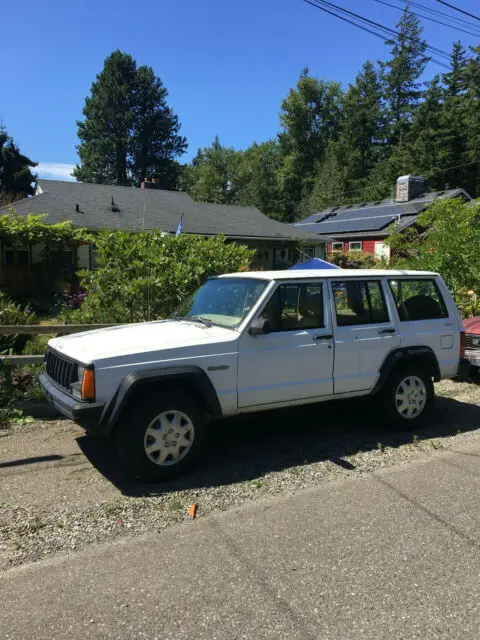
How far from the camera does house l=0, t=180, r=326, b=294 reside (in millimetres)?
18250

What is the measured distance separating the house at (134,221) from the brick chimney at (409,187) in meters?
A: 12.8

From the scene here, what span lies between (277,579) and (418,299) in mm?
3948

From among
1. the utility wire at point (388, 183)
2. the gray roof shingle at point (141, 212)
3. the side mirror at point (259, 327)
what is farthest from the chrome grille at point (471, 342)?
the utility wire at point (388, 183)

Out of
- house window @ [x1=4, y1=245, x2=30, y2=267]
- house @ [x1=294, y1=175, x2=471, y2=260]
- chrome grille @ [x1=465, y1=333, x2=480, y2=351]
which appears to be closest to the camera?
chrome grille @ [x1=465, y1=333, x2=480, y2=351]

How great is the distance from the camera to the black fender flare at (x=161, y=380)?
155 inches

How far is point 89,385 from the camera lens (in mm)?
3920

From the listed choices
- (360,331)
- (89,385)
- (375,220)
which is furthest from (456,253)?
(375,220)

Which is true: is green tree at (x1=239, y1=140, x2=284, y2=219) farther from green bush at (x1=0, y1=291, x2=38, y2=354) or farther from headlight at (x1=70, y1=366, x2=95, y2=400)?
headlight at (x1=70, y1=366, x2=95, y2=400)

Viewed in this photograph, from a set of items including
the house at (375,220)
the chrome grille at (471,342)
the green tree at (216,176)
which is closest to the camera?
the chrome grille at (471,342)

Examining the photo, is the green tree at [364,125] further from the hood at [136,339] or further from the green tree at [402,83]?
the hood at [136,339]

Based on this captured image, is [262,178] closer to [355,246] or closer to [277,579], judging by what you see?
[355,246]

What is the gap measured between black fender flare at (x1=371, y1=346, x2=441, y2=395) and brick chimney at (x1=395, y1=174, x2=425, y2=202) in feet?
118

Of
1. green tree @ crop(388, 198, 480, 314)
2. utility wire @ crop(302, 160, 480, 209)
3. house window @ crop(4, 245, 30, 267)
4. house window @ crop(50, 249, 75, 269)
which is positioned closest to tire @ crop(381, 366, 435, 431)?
green tree @ crop(388, 198, 480, 314)

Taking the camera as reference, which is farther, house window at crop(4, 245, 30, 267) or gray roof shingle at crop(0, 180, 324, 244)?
gray roof shingle at crop(0, 180, 324, 244)
